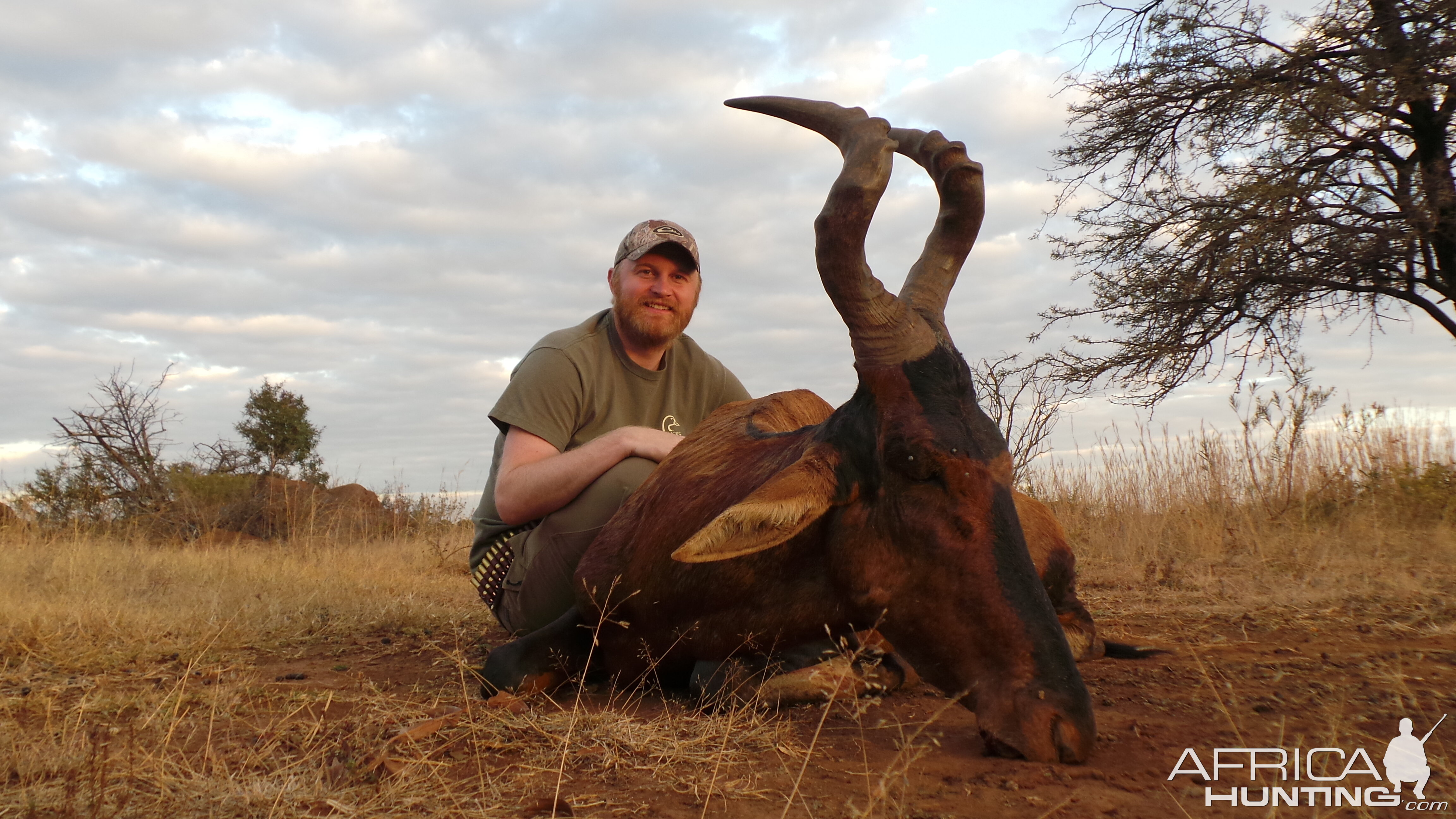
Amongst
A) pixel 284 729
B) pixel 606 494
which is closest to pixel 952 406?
pixel 606 494

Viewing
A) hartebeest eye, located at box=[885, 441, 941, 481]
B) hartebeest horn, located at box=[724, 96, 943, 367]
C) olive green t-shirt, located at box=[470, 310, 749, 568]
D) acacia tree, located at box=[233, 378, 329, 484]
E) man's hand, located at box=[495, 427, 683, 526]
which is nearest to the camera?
hartebeest eye, located at box=[885, 441, 941, 481]

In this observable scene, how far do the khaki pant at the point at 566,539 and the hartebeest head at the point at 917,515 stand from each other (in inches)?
47.0

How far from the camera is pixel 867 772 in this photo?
2.27 metres

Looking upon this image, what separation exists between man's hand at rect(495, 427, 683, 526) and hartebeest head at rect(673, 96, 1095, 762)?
1.14m

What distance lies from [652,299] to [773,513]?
2143 mm

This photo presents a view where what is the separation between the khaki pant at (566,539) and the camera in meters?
3.98

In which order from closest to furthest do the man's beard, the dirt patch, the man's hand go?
the dirt patch < the man's hand < the man's beard

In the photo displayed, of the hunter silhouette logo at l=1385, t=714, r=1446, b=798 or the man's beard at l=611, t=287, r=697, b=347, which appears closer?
the hunter silhouette logo at l=1385, t=714, r=1446, b=798

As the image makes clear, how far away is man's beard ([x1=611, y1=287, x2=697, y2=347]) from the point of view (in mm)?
4570

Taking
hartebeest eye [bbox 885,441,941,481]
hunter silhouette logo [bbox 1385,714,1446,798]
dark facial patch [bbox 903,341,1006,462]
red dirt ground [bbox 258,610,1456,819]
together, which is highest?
dark facial patch [bbox 903,341,1006,462]

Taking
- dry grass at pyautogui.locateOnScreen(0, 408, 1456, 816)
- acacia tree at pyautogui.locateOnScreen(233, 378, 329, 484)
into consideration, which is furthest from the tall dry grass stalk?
acacia tree at pyautogui.locateOnScreen(233, 378, 329, 484)

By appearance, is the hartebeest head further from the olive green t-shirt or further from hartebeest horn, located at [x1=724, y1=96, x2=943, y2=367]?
the olive green t-shirt

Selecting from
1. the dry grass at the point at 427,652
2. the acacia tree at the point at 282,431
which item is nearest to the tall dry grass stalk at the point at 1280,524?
the dry grass at the point at 427,652

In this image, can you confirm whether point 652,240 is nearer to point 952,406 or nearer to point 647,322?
point 647,322
